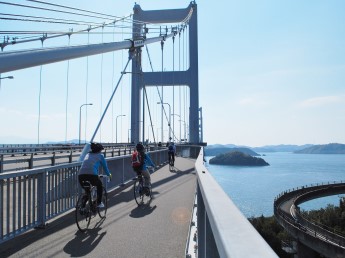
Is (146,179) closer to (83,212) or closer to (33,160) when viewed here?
(83,212)

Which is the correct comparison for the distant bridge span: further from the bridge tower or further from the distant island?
the distant island

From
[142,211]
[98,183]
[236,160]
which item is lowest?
[236,160]

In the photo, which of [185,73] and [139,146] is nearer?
[139,146]

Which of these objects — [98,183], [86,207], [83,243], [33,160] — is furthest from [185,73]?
[83,243]

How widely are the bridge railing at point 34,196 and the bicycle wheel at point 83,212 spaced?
1.98ft

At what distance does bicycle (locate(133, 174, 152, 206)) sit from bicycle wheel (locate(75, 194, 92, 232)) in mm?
2401

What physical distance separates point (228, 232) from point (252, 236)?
5.9 inches

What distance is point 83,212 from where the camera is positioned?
6.36m

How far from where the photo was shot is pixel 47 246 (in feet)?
17.1

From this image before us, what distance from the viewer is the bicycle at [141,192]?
901cm

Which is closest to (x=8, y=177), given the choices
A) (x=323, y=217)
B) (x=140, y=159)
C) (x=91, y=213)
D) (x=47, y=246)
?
(x=47, y=246)

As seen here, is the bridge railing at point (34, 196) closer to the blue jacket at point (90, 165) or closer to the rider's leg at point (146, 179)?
the blue jacket at point (90, 165)

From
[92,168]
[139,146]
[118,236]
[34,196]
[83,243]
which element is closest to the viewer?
[83,243]

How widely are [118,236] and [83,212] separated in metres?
0.90
